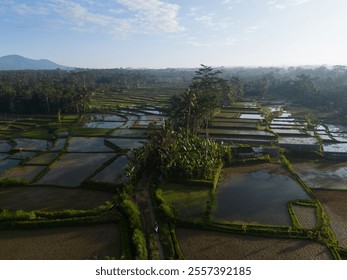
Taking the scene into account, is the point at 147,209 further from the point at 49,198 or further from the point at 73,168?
the point at 73,168

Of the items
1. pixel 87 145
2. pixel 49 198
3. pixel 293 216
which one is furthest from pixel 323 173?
pixel 87 145

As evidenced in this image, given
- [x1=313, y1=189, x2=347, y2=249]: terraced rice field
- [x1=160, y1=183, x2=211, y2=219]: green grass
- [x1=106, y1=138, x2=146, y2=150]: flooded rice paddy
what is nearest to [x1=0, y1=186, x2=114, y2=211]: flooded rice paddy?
[x1=160, y1=183, x2=211, y2=219]: green grass

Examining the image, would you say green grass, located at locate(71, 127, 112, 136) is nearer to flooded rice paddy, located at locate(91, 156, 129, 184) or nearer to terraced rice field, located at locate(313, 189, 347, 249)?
flooded rice paddy, located at locate(91, 156, 129, 184)

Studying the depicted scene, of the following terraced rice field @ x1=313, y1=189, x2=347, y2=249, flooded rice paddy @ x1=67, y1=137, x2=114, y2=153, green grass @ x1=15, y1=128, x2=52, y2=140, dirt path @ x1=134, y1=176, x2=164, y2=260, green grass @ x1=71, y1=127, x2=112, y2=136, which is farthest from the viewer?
green grass @ x1=71, y1=127, x2=112, y2=136

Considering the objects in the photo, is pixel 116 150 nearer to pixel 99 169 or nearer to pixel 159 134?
pixel 99 169

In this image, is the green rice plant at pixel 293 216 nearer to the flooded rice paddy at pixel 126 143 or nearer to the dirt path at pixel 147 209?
the dirt path at pixel 147 209

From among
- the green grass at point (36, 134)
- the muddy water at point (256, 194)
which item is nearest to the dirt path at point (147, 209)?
the muddy water at point (256, 194)
